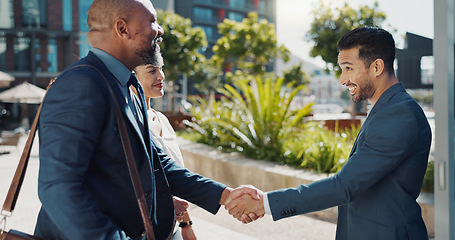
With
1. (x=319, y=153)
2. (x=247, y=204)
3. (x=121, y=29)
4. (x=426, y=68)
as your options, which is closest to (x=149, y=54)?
(x=121, y=29)

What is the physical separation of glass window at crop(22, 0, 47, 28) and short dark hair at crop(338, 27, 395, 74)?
125ft

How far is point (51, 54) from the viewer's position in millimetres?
37375

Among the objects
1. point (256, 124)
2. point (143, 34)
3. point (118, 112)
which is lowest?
point (256, 124)

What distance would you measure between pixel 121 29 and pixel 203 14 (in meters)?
65.6

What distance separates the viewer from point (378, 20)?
17438 mm

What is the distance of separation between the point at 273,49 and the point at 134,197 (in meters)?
27.6

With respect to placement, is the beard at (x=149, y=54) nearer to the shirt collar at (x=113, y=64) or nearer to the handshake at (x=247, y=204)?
the shirt collar at (x=113, y=64)

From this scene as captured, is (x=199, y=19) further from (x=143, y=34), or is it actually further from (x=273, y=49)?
(x=143, y=34)

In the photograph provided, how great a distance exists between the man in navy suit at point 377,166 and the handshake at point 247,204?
0.91 feet

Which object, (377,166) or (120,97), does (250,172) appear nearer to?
(377,166)

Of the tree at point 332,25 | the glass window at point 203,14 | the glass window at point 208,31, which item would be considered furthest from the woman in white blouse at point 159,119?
the glass window at point 208,31

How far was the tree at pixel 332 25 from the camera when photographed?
59.2 feet

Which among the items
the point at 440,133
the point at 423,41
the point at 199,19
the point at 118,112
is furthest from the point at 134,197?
the point at 199,19

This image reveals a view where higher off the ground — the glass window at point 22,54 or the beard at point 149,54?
the glass window at point 22,54
